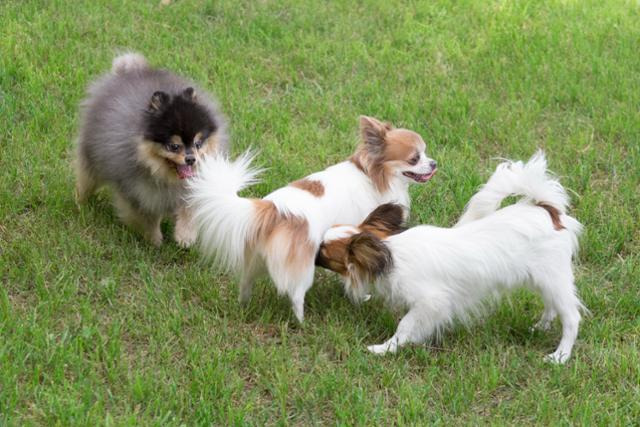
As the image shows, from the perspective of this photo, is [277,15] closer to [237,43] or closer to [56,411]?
[237,43]

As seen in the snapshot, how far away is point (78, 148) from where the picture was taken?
5793 millimetres

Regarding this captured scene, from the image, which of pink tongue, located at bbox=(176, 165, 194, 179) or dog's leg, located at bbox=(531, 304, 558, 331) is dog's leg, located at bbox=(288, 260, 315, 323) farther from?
dog's leg, located at bbox=(531, 304, 558, 331)

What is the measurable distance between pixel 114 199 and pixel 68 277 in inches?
28.9

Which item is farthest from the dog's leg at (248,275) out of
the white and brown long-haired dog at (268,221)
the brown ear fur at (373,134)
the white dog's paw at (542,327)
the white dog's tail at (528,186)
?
the white dog's paw at (542,327)

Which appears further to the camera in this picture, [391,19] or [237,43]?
[391,19]

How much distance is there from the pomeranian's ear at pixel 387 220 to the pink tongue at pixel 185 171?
3.67ft

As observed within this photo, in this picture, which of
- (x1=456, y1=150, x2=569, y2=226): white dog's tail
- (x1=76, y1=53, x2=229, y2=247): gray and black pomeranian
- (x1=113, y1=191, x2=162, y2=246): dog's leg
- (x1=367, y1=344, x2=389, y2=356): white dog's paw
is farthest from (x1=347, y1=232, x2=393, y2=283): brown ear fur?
(x1=113, y1=191, x2=162, y2=246): dog's leg

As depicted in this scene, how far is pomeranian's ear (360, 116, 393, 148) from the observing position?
520 centimetres

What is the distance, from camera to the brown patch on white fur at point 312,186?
4898 millimetres

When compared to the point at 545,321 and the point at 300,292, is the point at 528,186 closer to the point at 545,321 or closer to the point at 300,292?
the point at 545,321

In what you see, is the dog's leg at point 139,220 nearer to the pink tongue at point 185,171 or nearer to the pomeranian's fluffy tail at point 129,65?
the pink tongue at point 185,171

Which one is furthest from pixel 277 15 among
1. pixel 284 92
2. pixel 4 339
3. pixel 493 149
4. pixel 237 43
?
Answer: pixel 4 339

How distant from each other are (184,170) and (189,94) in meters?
0.45

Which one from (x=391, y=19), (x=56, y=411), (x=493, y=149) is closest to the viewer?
(x=56, y=411)
